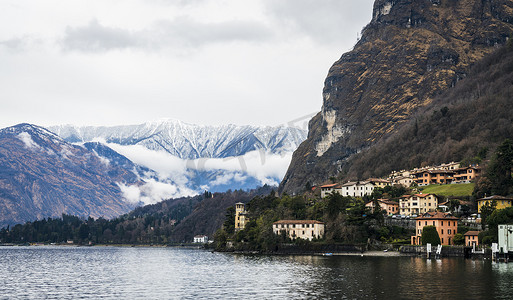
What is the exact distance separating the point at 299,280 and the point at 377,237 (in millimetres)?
57659

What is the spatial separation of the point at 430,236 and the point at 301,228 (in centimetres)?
3309

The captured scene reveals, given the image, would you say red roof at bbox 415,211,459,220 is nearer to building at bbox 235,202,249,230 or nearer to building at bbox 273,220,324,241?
building at bbox 273,220,324,241

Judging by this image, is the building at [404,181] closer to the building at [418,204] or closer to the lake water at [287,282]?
the building at [418,204]

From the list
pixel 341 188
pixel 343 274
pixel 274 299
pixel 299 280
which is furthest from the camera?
pixel 341 188

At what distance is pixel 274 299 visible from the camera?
62.8 m

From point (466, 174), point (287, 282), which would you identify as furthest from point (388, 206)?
point (287, 282)

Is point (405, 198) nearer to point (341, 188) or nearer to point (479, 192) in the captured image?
point (479, 192)

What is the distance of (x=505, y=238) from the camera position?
344ft

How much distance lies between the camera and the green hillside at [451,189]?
143500 mm

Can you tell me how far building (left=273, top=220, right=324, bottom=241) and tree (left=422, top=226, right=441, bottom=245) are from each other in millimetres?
26840

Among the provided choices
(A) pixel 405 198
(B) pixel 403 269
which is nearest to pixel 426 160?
(A) pixel 405 198

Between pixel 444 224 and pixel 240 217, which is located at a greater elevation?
pixel 240 217

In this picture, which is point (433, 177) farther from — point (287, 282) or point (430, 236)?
point (287, 282)

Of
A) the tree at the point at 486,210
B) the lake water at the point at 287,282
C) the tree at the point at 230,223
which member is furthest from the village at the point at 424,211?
the lake water at the point at 287,282
